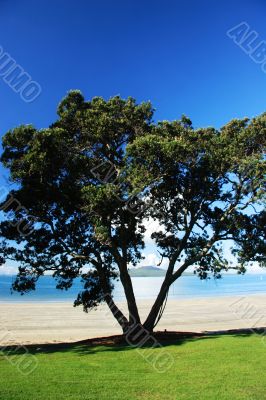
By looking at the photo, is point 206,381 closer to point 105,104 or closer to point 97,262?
point 97,262

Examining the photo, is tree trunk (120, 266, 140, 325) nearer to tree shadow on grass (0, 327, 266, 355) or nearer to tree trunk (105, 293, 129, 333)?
tree trunk (105, 293, 129, 333)

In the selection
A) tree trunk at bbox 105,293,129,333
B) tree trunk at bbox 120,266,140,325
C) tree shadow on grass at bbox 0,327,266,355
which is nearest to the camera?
tree shadow on grass at bbox 0,327,266,355

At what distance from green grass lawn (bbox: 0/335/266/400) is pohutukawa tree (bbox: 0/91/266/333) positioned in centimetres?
449

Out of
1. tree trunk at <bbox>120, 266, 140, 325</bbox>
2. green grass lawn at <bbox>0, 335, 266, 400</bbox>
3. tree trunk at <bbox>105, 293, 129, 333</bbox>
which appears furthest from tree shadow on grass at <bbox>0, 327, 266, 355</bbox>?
tree trunk at <bbox>120, 266, 140, 325</bbox>

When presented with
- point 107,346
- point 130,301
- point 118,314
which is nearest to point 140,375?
point 107,346

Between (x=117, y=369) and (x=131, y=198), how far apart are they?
7.03 metres

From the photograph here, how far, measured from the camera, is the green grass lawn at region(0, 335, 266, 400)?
29.1 ft

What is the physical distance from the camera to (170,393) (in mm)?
8992

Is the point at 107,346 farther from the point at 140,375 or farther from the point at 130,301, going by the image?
the point at 140,375

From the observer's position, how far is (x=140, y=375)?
10.7 m

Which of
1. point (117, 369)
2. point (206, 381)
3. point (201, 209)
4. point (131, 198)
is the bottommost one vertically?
point (117, 369)

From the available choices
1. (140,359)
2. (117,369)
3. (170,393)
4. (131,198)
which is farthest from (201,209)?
(170,393)

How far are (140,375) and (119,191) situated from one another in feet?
24.6

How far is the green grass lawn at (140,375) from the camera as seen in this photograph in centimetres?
886
